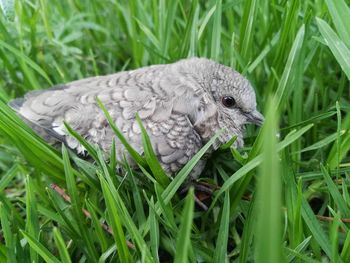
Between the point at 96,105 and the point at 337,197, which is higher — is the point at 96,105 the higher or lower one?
the higher one

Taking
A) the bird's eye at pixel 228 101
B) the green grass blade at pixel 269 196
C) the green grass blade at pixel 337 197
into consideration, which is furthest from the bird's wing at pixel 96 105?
the green grass blade at pixel 269 196

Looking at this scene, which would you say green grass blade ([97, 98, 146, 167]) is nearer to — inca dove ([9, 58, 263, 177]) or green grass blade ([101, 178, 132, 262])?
inca dove ([9, 58, 263, 177])

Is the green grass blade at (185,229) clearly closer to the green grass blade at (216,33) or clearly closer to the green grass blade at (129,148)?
the green grass blade at (129,148)

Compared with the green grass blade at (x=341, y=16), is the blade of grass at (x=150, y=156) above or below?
below

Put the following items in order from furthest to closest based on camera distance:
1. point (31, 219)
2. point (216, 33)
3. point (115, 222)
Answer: point (216, 33) → point (31, 219) → point (115, 222)

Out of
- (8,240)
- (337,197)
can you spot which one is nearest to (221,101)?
(337,197)

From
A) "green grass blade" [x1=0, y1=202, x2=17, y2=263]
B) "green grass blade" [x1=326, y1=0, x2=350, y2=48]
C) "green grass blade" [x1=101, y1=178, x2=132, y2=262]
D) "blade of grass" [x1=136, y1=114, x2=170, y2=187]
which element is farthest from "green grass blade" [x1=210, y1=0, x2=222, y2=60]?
"green grass blade" [x1=0, y1=202, x2=17, y2=263]

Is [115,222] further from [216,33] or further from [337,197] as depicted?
[216,33]
